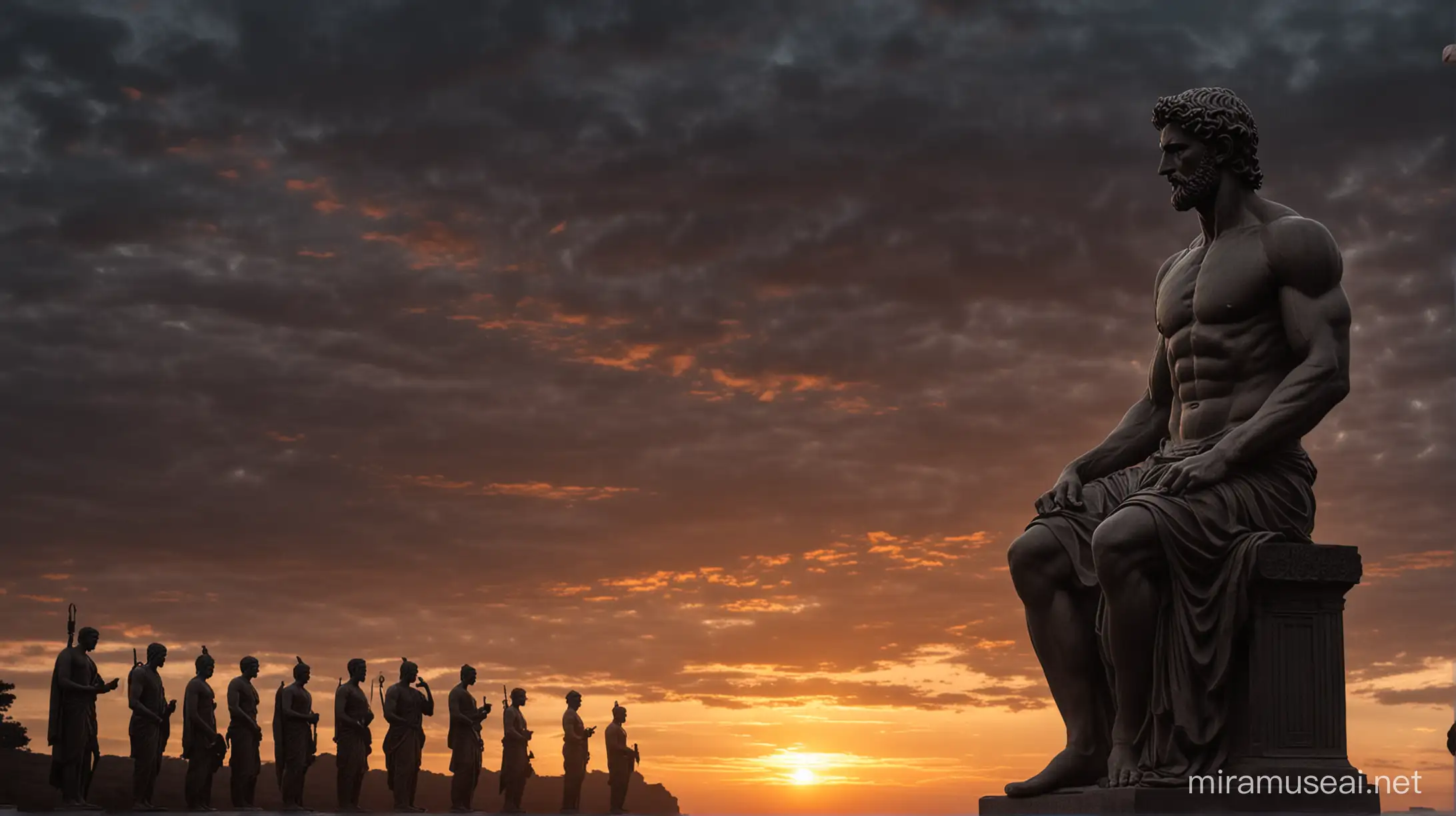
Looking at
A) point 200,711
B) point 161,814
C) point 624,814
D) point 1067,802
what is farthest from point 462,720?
point 1067,802

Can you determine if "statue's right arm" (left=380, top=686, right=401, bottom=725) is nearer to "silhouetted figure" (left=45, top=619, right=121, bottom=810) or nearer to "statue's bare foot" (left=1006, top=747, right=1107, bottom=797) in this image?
"silhouetted figure" (left=45, top=619, right=121, bottom=810)

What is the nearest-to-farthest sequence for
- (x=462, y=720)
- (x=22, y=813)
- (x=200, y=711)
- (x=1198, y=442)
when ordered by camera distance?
1. (x=1198, y=442)
2. (x=22, y=813)
3. (x=200, y=711)
4. (x=462, y=720)

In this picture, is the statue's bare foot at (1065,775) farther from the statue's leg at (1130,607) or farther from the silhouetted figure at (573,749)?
the silhouetted figure at (573,749)

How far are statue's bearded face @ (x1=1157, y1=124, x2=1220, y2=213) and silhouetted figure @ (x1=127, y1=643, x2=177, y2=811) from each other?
702 inches

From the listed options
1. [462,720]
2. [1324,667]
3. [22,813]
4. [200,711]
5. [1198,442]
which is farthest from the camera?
[462,720]

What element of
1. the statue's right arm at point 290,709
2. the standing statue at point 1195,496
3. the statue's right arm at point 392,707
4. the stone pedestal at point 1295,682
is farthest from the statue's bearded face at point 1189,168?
the statue's right arm at point 392,707

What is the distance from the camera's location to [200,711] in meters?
24.2

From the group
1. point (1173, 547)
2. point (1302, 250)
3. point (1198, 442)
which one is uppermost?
point (1302, 250)

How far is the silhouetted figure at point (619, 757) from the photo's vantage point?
3200 cm

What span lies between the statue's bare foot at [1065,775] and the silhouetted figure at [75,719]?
16042 millimetres

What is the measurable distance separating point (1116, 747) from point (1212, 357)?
202 cm

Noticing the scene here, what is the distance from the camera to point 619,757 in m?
32.0

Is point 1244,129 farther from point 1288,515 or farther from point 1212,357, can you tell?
point 1288,515

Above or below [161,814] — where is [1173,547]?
above
